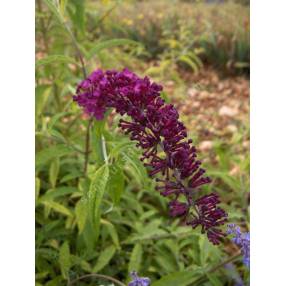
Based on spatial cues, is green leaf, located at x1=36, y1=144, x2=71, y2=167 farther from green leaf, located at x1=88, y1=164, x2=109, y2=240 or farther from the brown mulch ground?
the brown mulch ground

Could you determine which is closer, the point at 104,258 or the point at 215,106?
the point at 104,258

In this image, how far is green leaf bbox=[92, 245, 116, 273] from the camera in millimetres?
1562

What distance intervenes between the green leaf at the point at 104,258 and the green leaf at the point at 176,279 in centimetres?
25

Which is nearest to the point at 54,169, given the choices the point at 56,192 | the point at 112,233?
the point at 56,192

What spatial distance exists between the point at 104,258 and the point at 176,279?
296mm

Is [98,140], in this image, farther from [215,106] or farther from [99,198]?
[215,106]

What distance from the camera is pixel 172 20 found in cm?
478

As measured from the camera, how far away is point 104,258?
1.60 m

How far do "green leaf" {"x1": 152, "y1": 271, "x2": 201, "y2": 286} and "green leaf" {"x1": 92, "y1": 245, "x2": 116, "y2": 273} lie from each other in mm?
255

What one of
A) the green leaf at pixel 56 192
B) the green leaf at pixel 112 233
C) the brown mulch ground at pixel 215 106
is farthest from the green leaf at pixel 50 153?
the brown mulch ground at pixel 215 106

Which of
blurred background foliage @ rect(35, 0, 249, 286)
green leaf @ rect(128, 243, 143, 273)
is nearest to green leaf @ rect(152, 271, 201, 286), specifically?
blurred background foliage @ rect(35, 0, 249, 286)

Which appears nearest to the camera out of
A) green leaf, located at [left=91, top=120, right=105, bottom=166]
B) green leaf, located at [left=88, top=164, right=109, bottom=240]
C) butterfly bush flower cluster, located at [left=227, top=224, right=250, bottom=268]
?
green leaf, located at [left=88, top=164, right=109, bottom=240]
